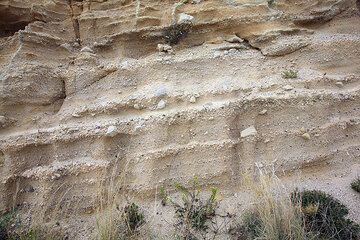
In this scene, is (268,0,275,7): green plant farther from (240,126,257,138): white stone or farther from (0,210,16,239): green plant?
(0,210,16,239): green plant

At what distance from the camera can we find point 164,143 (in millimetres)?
4242

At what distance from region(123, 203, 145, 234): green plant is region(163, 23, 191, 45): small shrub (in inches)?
107

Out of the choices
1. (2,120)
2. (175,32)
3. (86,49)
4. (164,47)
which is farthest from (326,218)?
(2,120)

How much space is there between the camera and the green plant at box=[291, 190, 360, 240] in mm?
3307

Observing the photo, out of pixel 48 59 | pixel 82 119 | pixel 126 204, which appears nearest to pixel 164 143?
pixel 126 204

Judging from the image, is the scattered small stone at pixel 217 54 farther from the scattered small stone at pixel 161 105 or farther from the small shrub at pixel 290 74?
the scattered small stone at pixel 161 105

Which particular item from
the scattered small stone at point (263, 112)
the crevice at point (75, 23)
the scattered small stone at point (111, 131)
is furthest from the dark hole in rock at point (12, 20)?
the scattered small stone at point (263, 112)

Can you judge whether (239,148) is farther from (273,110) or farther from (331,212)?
(331,212)

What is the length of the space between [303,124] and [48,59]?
4011 mm

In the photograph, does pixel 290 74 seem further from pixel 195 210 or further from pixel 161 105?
pixel 195 210

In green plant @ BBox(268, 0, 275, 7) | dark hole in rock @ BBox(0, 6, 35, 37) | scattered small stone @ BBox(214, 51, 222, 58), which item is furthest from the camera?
green plant @ BBox(268, 0, 275, 7)

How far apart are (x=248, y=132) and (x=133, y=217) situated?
191 centimetres

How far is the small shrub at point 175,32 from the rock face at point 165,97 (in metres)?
0.02

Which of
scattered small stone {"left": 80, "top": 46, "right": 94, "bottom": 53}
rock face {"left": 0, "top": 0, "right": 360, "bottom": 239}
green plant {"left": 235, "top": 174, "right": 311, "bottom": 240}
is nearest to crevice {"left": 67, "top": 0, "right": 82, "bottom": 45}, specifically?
rock face {"left": 0, "top": 0, "right": 360, "bottom": 239}
